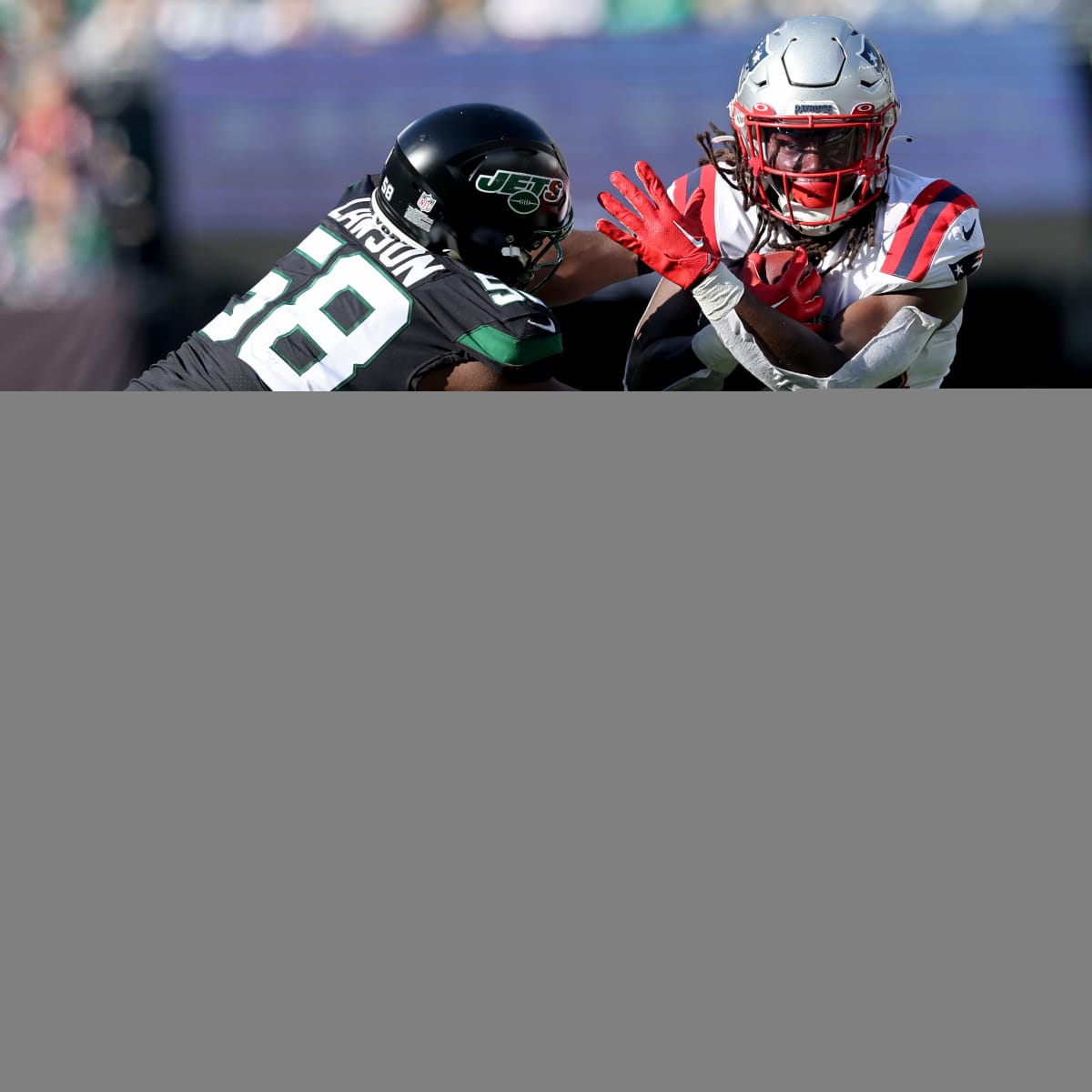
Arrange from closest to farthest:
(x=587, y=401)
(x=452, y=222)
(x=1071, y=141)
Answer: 1. (x=587, y=401)
2. (x=452, y=222)
3. (x=1071, y=141)

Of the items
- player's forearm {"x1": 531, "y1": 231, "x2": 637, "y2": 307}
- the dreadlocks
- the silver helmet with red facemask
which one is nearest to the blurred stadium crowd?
player's forearm {"x1": 531, "y1": 231, "x2": 637, "y2": 307}

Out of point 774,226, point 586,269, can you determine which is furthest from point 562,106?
point 774,226

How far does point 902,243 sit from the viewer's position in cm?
257

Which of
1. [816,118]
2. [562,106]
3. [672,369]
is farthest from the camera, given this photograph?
[562,106]

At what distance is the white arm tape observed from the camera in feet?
7.89

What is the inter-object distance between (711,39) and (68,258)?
223 centimetres

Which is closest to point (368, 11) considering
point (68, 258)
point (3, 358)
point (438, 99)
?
point (438, 99)

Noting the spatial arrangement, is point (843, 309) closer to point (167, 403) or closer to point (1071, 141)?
point (167, 403)

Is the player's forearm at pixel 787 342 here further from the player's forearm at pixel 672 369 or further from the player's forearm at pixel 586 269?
the player's forearm at pixel 586 269

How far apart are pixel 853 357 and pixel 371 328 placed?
858mm

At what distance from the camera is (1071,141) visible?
14.3 feet

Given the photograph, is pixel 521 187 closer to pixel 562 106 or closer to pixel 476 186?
pixel 476 186

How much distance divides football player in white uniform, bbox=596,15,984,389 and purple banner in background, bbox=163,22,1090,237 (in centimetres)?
180

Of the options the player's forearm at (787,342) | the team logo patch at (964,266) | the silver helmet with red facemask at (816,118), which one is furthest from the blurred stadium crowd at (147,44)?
the player's forearm at (787,342)
